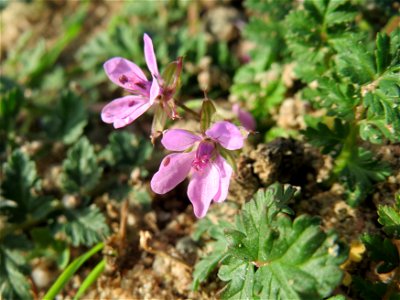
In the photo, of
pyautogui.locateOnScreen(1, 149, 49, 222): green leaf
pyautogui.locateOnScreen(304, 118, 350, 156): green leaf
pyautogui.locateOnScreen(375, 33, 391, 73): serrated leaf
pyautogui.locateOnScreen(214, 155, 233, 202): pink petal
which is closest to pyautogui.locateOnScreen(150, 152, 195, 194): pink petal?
pyautogui.locateOnScreen(214, 155, 233, 202): pink petal

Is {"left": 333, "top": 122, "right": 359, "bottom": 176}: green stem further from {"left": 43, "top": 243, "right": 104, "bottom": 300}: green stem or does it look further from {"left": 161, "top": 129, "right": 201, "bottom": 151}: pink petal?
{"left": 43, "top": 243, "right": 104, "bottom": 300}: green stem

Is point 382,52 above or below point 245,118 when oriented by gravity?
above

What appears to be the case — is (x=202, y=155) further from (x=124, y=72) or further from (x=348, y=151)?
(x=348, y=151)

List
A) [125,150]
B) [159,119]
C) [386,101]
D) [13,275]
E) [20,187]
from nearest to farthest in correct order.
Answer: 1. [386,101]
2. [159,119]
3. [13,275]
4. [20,187]
5. [125,150]

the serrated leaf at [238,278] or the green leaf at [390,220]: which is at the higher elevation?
the serrated leaf at [238,278]

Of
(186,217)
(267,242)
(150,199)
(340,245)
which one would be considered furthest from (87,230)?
(340,245)

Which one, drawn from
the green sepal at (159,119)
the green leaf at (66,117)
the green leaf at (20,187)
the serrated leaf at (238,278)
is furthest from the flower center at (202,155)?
the green leaf at (66,117)

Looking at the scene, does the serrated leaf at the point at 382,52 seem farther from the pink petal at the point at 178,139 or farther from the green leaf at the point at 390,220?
the pink petal at the point at 178,139

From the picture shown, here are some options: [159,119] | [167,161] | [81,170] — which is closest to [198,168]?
[167,161]
